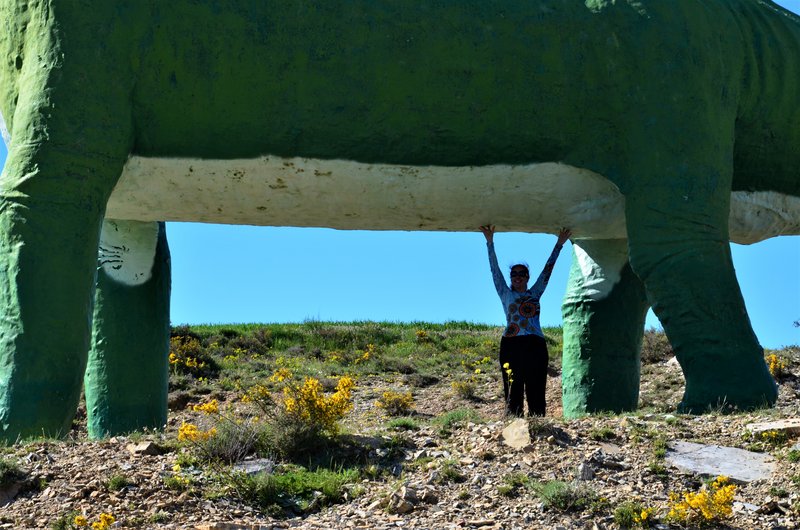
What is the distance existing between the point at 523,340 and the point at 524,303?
24 centimetres

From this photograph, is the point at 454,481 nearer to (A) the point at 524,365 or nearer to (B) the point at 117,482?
(B) the point at 117,482

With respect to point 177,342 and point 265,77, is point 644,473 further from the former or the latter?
point 177,342

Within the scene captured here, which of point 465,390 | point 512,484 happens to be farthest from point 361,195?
point 465,390

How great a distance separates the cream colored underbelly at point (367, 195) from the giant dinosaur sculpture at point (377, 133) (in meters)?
0.01

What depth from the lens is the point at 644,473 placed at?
5422 millimetres

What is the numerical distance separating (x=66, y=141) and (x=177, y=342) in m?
8.00

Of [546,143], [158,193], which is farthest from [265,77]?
[546,143]

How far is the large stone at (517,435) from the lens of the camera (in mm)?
5738

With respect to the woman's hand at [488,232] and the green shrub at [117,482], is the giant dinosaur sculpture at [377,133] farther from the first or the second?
the green shrub at [117,482]

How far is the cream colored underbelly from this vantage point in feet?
22.1

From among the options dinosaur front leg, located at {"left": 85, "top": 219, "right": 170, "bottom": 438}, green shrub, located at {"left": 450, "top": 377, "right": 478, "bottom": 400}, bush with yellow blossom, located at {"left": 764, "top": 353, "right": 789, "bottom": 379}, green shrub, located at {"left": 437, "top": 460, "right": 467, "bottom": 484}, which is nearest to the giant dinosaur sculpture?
dinosaur front leg, located at {"left": 85, "top": 219, "right": 170, "bottom": 438}

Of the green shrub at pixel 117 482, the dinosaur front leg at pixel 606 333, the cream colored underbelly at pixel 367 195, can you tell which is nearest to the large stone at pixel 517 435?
the cream colored underbelly at pixel 367 195

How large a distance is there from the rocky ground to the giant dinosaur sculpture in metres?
0.71

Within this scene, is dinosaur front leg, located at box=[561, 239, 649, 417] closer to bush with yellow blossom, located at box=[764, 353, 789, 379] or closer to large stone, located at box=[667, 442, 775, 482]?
large stone, located at box=[667, 442, 775, 482]
